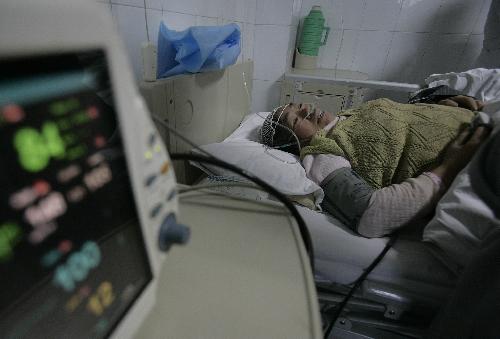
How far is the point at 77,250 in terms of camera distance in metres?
0.19

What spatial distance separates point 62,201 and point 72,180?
2 centimetres

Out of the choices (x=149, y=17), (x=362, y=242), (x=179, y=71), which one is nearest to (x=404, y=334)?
(x=362, y=242)

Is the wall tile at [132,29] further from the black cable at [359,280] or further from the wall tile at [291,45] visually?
the wall tile at [291,45]

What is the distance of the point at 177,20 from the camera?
0.91 meters

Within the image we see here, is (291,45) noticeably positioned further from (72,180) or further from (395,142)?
(72,180)

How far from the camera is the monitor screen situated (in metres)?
0.15

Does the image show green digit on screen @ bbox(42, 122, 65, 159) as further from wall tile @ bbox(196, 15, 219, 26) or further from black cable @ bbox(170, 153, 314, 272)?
wall tile @ bbox(196, 15, 219, 26)

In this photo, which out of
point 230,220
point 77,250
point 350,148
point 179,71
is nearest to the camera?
point 77,250

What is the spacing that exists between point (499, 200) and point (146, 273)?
734 mm

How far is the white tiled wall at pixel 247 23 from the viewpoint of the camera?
716mm

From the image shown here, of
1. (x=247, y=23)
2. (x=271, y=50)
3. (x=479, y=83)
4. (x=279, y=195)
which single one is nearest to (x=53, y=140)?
(x=279, y=195)

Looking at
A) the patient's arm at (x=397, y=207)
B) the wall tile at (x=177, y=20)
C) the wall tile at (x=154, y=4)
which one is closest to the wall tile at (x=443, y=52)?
the patient's arm at (x=397, y=207)

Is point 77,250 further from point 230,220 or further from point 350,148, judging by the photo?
point 350,148

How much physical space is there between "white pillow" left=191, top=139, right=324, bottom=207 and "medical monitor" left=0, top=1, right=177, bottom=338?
51 centimetres
